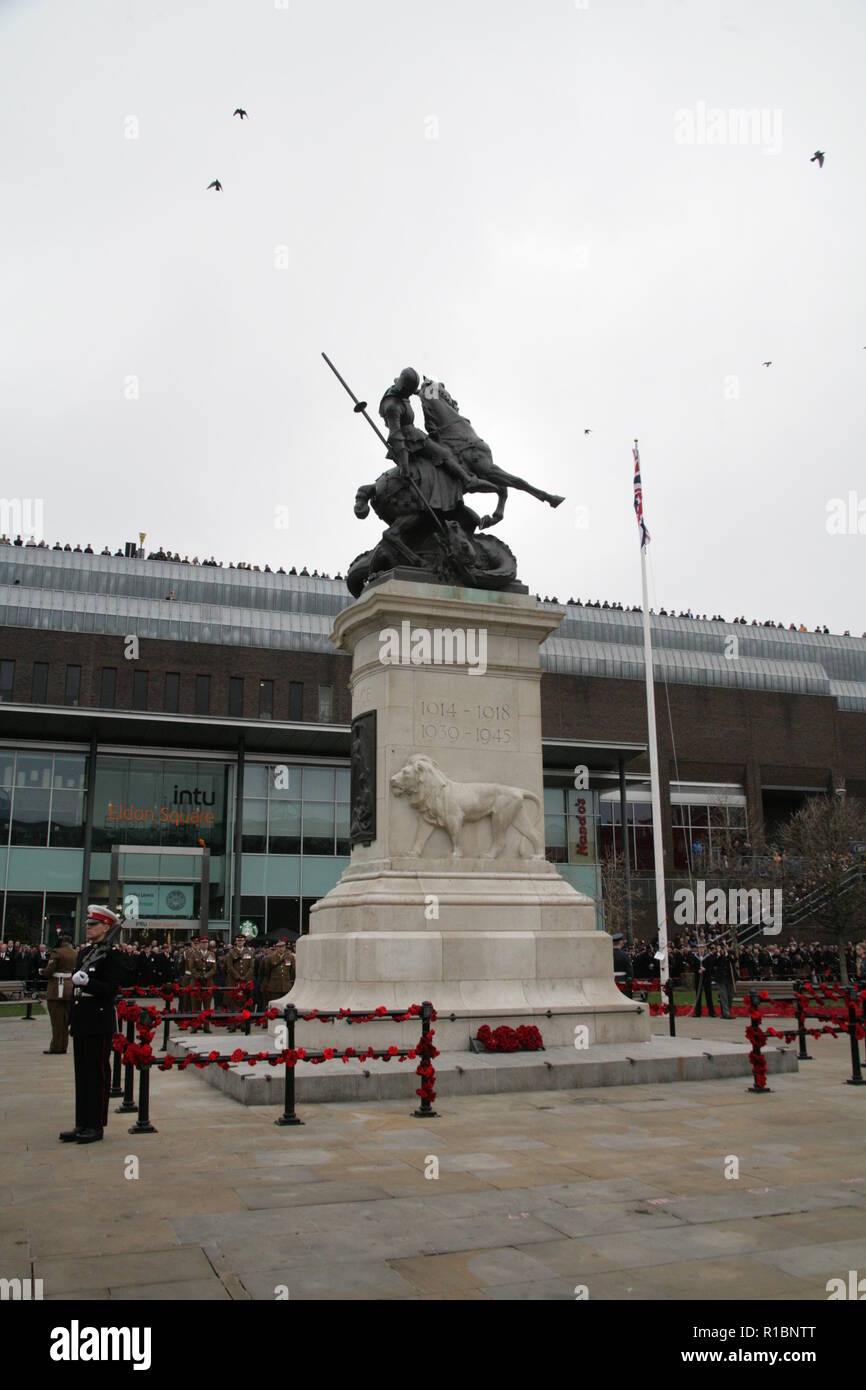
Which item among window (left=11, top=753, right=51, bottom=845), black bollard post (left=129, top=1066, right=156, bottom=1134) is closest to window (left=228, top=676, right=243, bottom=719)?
window (left=11, top=753, right=51, bottom=845)

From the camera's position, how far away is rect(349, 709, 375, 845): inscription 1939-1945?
51.5 ft

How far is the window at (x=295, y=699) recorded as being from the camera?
64312mm

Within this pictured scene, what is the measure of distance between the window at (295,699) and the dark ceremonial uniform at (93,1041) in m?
54.3

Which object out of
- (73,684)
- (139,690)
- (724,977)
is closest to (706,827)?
(139,690)

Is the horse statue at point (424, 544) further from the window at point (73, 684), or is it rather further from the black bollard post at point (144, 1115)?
the window at point (73, 684)

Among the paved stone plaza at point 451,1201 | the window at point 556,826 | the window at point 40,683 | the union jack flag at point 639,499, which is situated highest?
the window at point 40,683

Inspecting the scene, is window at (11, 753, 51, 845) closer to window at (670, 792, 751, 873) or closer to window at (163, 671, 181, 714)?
window at (163, 671, 181, 714)

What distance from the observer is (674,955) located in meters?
41.1

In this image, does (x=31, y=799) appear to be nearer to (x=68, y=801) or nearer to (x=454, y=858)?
(x=68, y=801)

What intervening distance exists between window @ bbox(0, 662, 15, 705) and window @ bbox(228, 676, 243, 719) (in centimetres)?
1119

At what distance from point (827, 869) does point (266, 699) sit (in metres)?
30.3

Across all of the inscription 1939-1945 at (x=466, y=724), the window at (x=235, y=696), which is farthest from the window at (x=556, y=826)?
the inscription 1939-1945 at (x=466, y=724)

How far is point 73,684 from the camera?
60719 millimetres
